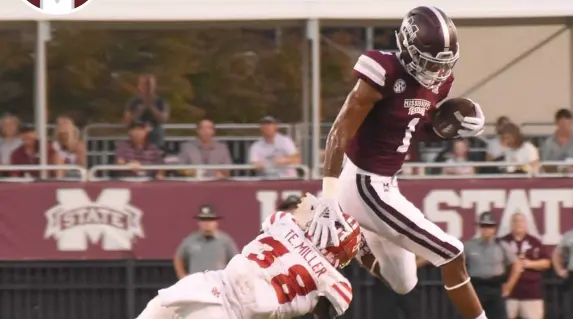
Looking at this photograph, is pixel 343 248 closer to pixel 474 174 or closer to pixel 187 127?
pixel 474 174

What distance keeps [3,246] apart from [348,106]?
5853 mm

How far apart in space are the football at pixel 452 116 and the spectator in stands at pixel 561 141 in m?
5.12

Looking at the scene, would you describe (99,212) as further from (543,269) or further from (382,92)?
(382,92)

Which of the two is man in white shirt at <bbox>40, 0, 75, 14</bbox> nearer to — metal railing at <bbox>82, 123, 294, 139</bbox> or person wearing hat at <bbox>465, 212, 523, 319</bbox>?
metal railing at <bbox>82, 123, 294, 139</bbox>

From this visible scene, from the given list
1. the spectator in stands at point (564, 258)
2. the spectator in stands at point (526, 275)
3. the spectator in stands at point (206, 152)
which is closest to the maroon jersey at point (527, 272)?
the spectator in stands at point (526, 275)

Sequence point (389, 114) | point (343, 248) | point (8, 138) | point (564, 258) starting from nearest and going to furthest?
point (343, 248)
point (389, 114)
point (564, 258)
point (8, 138)

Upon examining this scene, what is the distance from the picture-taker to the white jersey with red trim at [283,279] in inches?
228

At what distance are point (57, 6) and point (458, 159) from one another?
3.78 metres

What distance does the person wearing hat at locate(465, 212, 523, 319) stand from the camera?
11.6 m

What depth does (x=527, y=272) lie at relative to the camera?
1174cm

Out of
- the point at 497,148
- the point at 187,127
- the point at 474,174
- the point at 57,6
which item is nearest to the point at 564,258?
the point at 474,174

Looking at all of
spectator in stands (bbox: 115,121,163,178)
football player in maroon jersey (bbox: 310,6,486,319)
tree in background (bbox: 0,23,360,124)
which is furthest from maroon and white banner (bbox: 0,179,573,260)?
football player in maroon jersey (bbox: 310,6,486,319)

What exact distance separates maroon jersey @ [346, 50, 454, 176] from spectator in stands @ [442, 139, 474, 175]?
4.93m

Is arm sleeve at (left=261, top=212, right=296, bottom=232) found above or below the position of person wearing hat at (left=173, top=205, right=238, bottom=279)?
below
